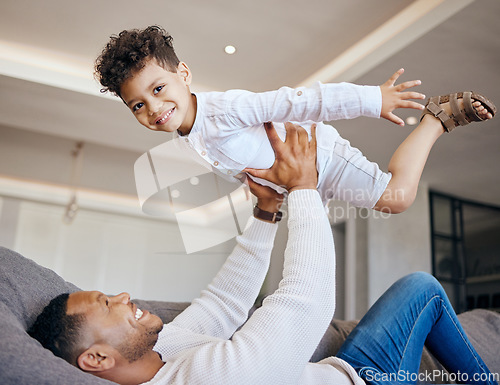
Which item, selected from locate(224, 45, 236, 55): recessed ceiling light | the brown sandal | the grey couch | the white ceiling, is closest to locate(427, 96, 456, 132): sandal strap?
the brown sandal

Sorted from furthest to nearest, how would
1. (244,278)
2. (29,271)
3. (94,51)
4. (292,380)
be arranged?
1. (94,51)
2. (244,278)
3. (29,271)
4. (292,380)

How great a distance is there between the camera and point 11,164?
5.96 metres

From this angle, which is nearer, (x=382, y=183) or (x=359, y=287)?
(x=382, y=183)

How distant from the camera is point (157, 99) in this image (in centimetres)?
156

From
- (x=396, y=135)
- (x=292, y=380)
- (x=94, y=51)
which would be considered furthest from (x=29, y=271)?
(x=396, y=135)

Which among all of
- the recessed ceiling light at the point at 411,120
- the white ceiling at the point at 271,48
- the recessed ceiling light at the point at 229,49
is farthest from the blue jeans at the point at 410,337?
the recessed ceiling light at the point at 411,120

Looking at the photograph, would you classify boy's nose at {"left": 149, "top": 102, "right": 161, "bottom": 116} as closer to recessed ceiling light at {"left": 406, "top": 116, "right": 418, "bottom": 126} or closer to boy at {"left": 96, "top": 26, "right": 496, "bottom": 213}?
boy at {"left": 96, "top": 26, "right": 496, "bottom": 213}

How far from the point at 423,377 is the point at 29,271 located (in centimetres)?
126

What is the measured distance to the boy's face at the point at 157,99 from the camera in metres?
1.56

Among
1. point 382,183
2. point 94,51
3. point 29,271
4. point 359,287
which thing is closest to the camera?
point 29,271

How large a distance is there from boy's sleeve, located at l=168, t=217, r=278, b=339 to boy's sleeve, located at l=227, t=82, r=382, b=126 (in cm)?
33

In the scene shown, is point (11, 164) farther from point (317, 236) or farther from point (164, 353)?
point (317, 236)

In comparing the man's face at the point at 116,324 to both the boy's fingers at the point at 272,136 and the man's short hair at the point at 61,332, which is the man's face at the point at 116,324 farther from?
the boy's fingers at the point at 272,136

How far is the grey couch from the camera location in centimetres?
88
